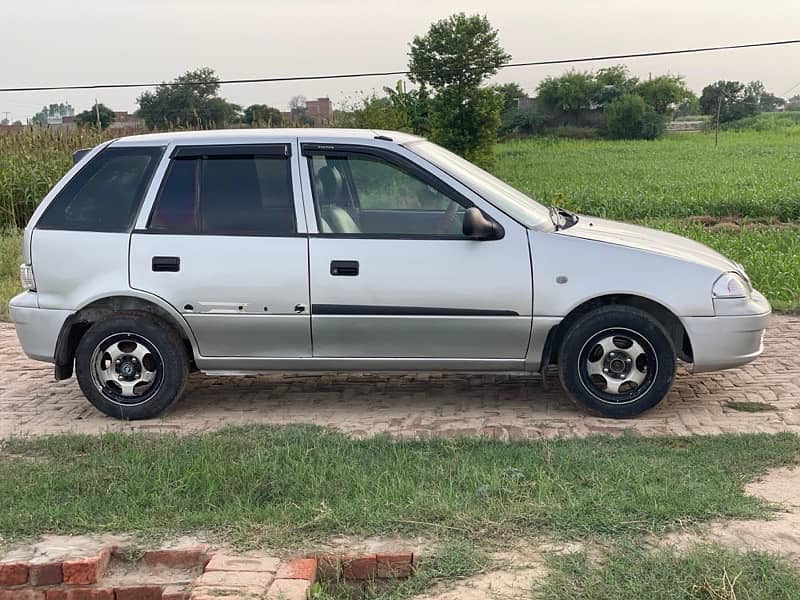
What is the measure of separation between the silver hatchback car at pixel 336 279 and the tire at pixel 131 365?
0.04 ft

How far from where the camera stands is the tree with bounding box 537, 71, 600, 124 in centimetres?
6309

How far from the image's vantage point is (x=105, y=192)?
6008 millimetres

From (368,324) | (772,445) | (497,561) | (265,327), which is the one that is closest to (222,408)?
(265,327)

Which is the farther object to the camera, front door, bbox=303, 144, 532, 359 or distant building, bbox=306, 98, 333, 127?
distant building, bbox=306, 98, 333, 127

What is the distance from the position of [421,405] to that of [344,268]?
3.80 ft

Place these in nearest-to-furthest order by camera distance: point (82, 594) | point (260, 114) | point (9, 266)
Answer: point (82, 594) < point (9, 266) < point (260, 114)

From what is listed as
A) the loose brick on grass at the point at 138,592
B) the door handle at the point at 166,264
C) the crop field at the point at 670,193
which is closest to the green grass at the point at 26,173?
the crop field at the point at 670,193

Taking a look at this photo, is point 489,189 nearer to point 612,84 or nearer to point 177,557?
point 177,557

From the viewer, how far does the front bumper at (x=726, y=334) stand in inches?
222

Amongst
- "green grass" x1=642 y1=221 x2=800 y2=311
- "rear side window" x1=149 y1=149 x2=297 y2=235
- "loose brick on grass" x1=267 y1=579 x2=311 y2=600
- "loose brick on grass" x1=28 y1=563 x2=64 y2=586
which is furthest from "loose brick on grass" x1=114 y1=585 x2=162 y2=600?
"green grass" x1=642 y1=221 x2=800 y2=311

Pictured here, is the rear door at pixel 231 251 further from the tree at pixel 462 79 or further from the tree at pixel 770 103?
the tree at pixel 770 103

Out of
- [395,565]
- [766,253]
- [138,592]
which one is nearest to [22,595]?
[138,592]

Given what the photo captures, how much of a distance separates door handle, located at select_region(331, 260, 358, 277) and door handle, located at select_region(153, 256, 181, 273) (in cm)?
100

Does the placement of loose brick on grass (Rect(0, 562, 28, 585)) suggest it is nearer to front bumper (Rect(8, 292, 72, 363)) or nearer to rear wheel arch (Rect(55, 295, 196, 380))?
rear wheel arch (Rect(55, 295, 196, 380))
